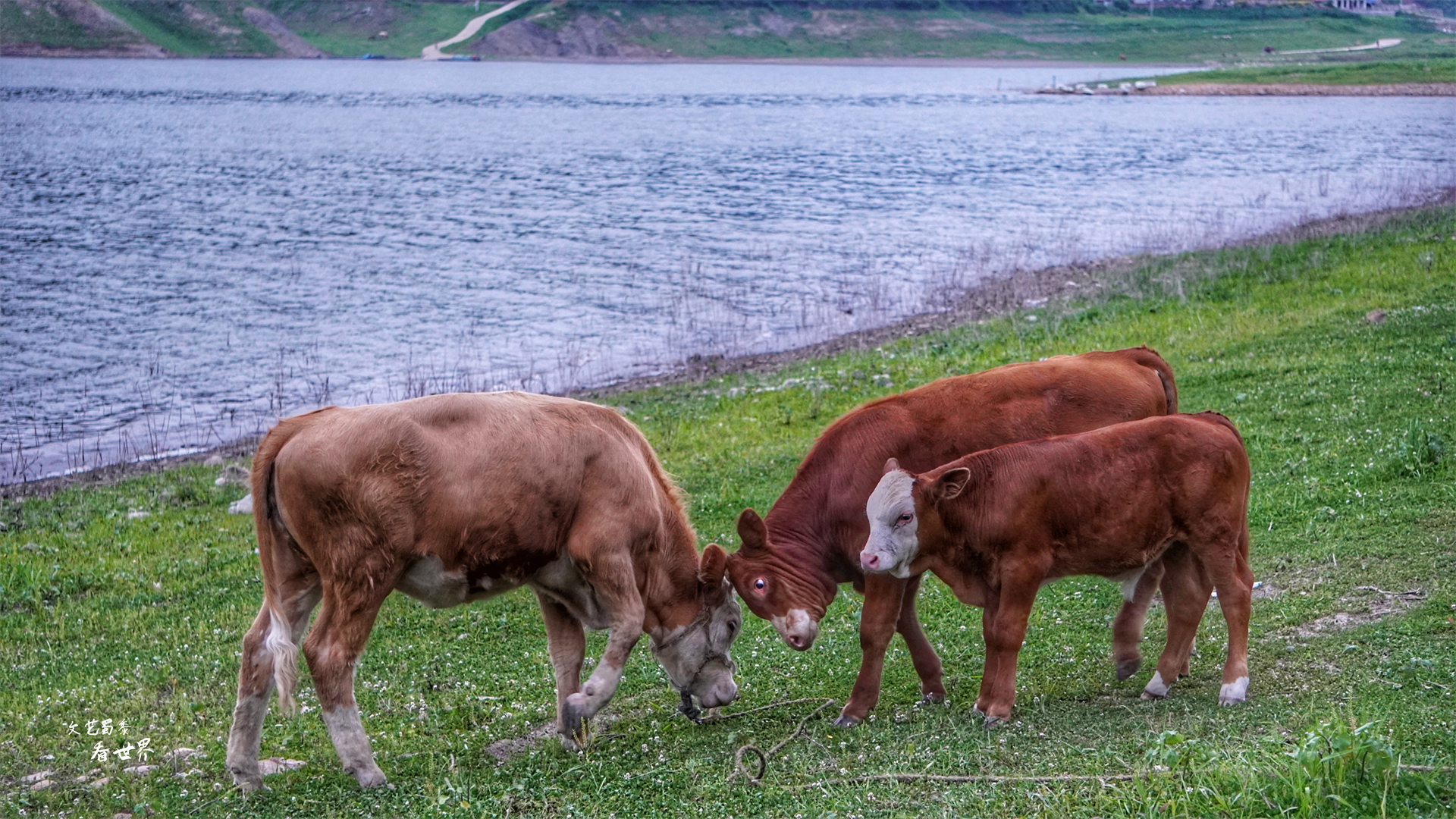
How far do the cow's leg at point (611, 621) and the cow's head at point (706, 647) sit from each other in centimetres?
56

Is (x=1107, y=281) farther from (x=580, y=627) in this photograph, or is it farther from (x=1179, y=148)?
(x=1179, y=148)

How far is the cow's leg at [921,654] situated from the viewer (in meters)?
9.05

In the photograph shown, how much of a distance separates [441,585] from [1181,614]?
4.73 meters

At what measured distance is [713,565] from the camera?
29.9 feet

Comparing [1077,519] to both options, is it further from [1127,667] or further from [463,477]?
[463,477]

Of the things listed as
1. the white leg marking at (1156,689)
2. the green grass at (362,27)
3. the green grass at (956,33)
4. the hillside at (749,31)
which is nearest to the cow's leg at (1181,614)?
the white leg marking at (1156,689)

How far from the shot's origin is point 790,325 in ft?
96.7

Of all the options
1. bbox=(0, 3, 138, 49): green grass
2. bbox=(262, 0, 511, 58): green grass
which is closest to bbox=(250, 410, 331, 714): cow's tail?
bbox=(0, 3, 138, 49): green grass

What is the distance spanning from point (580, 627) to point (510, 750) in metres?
1.00

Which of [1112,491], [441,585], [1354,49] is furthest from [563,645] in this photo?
[1354,49]

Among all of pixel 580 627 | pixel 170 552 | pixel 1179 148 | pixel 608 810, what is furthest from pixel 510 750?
pixel 1179 148

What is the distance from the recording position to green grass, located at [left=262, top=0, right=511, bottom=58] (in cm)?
14450

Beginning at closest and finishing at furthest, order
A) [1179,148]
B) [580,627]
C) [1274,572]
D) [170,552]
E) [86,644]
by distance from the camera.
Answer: [580,627] → [1274,572] → [86,644] → [170,552] → [1179,148]

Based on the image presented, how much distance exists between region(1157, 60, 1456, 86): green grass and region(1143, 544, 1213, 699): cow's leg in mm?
106578
